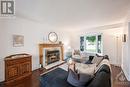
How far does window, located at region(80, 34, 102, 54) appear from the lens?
7.25 metres

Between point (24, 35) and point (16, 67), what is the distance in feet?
4.46

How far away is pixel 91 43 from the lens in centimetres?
768

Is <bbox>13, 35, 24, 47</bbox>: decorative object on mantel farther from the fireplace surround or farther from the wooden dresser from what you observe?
the fireplace surround

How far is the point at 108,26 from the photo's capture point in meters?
6.34

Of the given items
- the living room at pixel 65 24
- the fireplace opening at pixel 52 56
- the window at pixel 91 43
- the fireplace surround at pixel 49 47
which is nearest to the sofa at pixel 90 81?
the living room at pixel 65 24

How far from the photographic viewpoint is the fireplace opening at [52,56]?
19.6 ft

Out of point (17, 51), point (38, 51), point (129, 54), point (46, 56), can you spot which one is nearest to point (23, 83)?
point (17, 51)

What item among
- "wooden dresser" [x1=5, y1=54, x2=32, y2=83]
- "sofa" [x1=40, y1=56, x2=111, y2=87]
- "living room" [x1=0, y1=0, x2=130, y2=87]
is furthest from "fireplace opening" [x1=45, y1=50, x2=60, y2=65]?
"sofa" [x1=40, y1=56, x2=111, y2=87]

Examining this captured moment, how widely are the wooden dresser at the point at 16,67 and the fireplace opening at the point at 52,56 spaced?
159cm

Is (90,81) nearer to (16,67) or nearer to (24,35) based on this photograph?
(16,67)

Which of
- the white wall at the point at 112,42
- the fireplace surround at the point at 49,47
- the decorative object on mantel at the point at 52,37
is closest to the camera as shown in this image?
the fireplace surround at the point at 49,47

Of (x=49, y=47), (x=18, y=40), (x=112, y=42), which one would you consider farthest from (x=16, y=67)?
(x=112, y=42)

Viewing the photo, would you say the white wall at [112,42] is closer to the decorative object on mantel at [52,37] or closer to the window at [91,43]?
the window at [91,43]

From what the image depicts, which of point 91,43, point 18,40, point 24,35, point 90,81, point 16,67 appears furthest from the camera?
point 91,43
